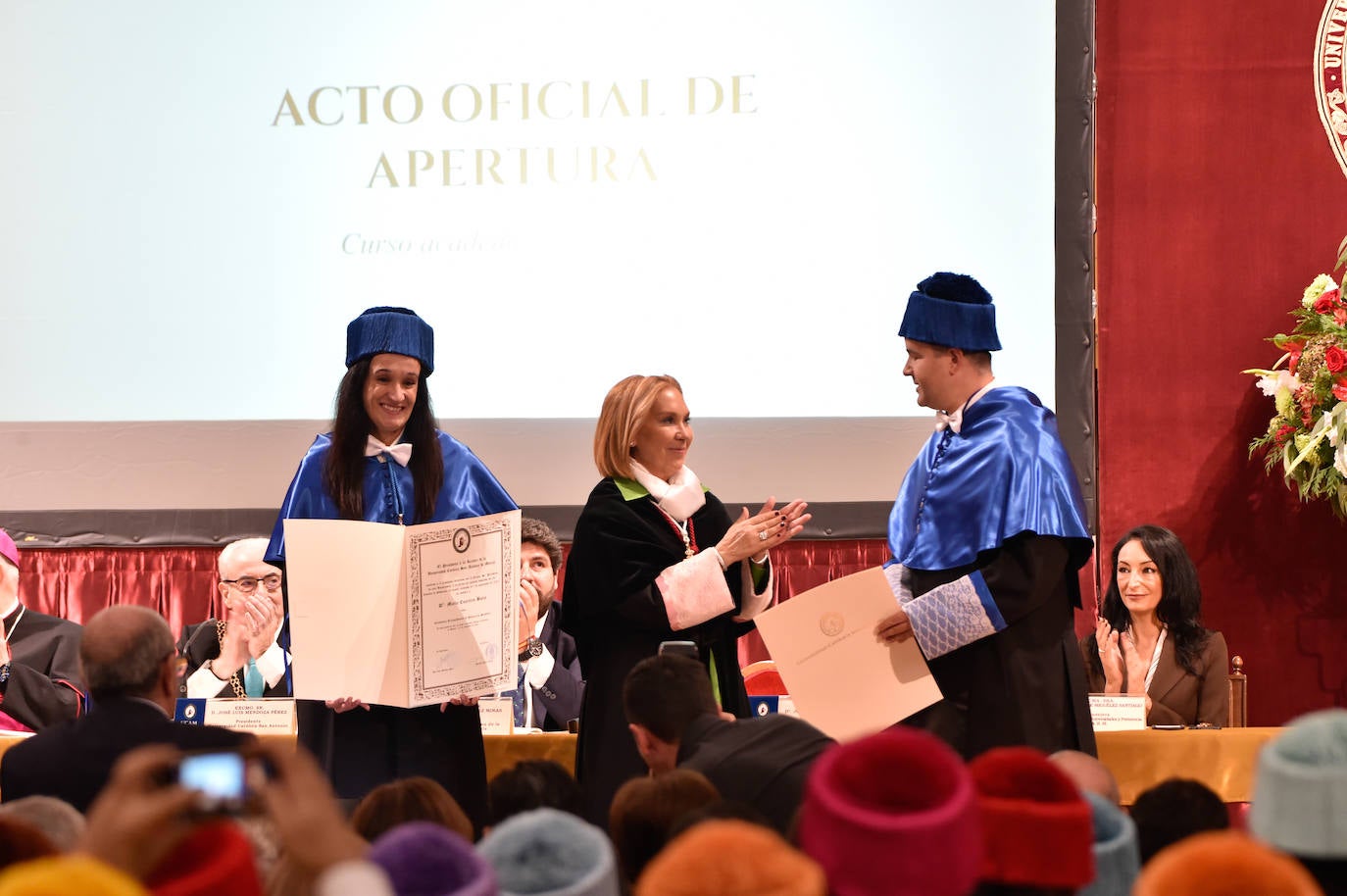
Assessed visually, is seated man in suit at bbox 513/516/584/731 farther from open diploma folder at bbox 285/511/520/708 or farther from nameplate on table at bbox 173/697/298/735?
open diploma folder at bbox 285/511/520/708

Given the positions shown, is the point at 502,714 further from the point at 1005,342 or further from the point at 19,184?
the point at 19,184

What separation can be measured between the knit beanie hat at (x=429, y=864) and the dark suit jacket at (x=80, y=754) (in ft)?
3.55

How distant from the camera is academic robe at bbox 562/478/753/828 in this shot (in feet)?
11.1

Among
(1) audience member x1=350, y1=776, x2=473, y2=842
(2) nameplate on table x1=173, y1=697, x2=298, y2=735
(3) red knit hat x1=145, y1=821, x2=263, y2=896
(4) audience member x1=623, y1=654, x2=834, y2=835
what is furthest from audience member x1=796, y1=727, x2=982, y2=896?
(2) nameplate on table x1=173, y1=697, x2=298, y2=735

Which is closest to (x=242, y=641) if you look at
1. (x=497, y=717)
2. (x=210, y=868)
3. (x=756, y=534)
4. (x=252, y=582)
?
(x=252, y=582)

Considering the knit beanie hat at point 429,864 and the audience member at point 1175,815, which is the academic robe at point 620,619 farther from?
the knit beanie hat at point 429,864

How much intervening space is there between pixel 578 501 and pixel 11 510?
2.26 metres

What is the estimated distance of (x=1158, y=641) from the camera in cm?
454

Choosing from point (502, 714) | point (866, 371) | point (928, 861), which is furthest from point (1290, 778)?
point (866, 371)

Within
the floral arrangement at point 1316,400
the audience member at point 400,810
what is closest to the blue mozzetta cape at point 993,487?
the audience member at point 400,810

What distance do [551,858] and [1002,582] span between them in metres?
1.94

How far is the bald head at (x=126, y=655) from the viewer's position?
2484 millimetres

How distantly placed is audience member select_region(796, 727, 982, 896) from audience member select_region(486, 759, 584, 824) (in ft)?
3.60

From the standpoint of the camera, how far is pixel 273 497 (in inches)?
217
